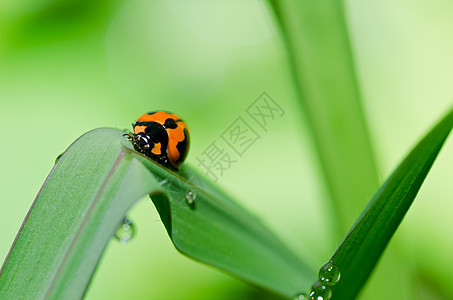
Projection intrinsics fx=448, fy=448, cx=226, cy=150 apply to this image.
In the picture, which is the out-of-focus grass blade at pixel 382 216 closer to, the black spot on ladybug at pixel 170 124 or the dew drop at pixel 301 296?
the dew drop at pixel 301 296

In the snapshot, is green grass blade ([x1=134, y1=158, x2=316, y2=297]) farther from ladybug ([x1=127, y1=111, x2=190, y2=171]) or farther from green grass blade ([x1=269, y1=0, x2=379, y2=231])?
green grass blade ([x1=269, y1=0, x2=379, y2=231])

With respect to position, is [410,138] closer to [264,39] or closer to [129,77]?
[264,39]

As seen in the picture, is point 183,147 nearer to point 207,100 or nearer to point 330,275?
point 330,275

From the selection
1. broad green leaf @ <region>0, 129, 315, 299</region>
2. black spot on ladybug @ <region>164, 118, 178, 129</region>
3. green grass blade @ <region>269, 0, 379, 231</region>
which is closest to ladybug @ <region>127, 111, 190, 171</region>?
black spot on ladybug @ <region>164, 118, 178, 129</region>

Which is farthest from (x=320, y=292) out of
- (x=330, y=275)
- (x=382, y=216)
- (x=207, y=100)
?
(x=207, y=100)

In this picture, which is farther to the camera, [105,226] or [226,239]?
[226,239]

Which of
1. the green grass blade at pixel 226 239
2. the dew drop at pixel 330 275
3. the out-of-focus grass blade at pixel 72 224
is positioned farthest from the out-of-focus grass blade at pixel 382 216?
the out-of-focus grass blade at pixel 72 224

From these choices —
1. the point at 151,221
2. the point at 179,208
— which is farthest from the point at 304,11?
the point at 151,221
